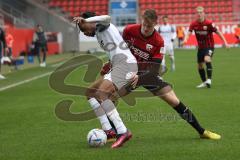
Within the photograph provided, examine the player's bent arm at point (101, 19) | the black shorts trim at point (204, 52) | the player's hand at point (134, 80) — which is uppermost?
the player's bent arm at point (101, 19)

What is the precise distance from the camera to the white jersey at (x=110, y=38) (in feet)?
25.4

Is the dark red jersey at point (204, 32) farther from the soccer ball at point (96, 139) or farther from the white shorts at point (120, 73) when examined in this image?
the soccer ball at point (96, 139)

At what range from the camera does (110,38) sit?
7.93 meters

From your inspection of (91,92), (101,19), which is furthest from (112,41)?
(91,92)

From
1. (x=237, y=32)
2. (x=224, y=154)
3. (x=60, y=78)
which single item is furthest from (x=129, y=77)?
(x=237, y=32)

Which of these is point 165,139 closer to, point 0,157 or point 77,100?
point 0,157

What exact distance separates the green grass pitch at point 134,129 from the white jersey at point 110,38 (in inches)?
49.6

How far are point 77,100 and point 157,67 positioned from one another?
5568 mm

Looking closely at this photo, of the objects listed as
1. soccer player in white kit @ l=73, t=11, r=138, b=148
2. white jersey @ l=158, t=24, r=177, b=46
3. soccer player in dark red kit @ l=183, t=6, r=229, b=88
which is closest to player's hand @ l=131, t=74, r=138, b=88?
soccer player in white kit @ l=73, t=11, r=138, b=148

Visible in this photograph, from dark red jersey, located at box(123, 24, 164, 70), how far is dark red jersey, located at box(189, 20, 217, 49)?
8.12 metres

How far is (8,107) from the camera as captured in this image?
501 inches

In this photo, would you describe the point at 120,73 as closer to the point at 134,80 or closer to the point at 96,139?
the point at 134,80

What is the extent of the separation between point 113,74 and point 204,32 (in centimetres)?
874

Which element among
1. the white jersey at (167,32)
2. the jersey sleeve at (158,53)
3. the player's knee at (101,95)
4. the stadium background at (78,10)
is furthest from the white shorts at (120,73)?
the stadium background at (78,10)
